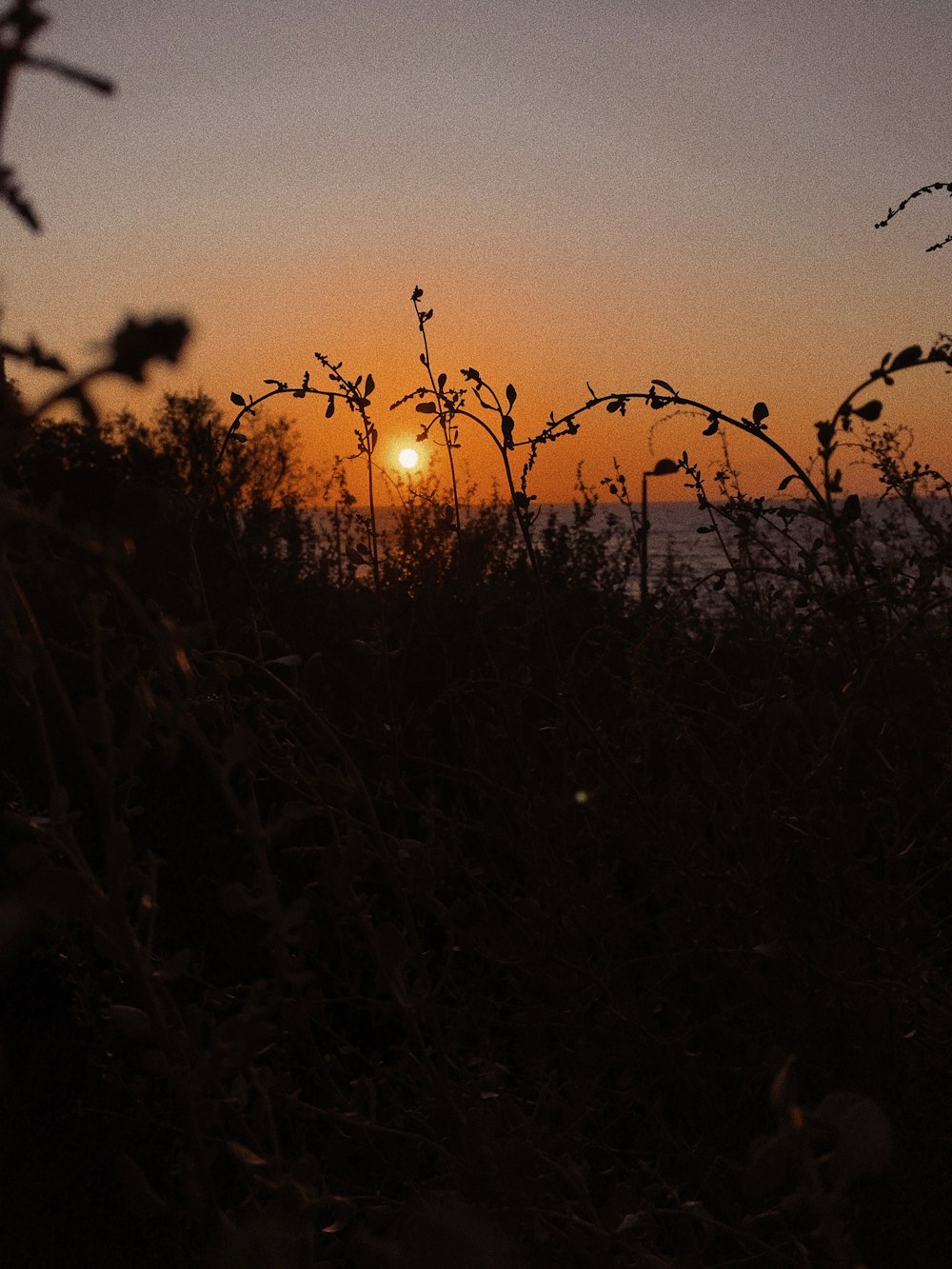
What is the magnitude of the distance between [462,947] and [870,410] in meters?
1.61

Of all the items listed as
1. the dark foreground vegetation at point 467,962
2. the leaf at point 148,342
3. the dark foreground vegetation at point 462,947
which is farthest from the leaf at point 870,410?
the leaf at point 148,342

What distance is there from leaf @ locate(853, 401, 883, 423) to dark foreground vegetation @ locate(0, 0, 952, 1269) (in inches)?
1.9

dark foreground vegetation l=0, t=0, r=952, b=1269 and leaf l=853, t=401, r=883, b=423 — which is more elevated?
leaf l=853, t=401, r=883, b=423

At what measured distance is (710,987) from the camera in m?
2.58

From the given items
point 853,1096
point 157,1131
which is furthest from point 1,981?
point 853,1096

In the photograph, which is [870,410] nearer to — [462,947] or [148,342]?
[148,342]

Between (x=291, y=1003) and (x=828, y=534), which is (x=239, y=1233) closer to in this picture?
(x=291, y=1003)

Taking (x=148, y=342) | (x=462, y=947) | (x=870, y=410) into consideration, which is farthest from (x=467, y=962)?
(x=148, y=342)

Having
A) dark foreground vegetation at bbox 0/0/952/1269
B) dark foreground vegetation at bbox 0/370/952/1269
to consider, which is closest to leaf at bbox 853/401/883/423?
dark foreground vegetation at bbox 0/0/952/1269

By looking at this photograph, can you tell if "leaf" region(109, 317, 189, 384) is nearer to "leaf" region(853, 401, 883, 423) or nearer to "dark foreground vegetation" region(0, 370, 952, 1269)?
"dark foreground vegetation" region(0, 370, 952, 1269)

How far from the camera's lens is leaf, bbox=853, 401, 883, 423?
4.58 ft

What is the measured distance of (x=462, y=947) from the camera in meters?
2.54

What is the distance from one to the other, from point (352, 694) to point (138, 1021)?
3.99m

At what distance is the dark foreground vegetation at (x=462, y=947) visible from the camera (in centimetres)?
81
